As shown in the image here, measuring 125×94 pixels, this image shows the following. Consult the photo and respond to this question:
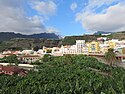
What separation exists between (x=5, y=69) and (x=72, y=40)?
133799mm

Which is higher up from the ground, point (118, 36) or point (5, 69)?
point (118, 36)

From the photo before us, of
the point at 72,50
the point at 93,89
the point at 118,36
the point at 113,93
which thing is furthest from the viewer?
the point at 118,36

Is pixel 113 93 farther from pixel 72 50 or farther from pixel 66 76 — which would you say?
pixel 72 50

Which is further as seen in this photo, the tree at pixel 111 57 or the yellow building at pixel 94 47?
the yellow building at pixel 94 47

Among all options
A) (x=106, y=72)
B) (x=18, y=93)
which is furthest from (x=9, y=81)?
(x=106, y=72)

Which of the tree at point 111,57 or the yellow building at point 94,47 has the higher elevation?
the yellow building at point 94,47

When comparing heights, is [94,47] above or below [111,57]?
above

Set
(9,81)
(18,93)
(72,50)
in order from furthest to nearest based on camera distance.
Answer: (72,50) < (9,81) < (18,93)

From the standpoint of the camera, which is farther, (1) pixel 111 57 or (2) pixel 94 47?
(2) pixel 94 47

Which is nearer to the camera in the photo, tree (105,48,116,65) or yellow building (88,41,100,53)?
tree (105,48,116,65)

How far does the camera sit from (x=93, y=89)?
32.5 m

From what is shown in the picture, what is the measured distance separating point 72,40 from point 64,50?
7187cm

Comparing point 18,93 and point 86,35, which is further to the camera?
point 86,35

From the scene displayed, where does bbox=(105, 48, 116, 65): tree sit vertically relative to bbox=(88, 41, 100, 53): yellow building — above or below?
below
